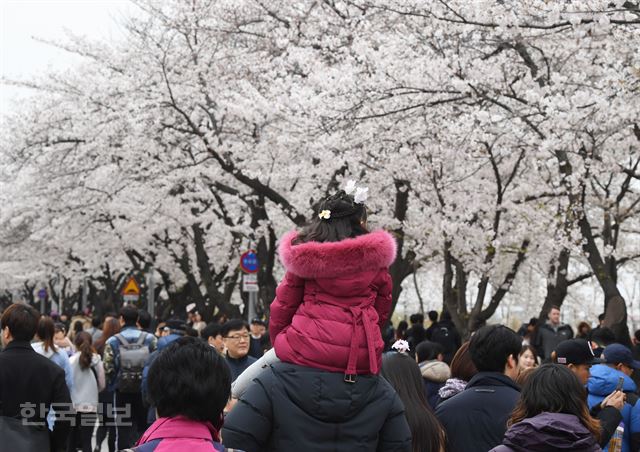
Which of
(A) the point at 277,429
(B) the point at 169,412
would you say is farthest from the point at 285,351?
(B) the point at 169,412

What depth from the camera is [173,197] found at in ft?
74.8

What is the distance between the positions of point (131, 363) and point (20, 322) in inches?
149

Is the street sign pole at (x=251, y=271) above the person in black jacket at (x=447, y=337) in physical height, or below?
above

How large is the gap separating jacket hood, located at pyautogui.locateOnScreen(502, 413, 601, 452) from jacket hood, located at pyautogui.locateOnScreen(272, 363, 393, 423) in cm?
72

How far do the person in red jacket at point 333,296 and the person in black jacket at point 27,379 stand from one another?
269 centimetres

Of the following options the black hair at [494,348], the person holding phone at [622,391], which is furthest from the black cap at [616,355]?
the black hair at [494,348]

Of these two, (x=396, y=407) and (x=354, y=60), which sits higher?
(x=354, y=60)

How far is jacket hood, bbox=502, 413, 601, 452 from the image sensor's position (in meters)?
3.76

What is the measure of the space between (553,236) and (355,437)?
451 inches

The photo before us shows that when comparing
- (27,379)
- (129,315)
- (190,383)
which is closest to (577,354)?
(190,383)

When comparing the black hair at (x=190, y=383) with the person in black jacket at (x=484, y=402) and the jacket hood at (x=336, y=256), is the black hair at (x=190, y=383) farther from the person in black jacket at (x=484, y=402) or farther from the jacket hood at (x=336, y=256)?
the person in black jacket at (x=484, y=402)

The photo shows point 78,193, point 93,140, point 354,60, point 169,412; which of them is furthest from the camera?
point 78,193

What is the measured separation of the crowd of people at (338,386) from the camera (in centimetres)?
324

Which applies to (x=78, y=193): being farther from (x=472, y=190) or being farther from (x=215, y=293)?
(x=472, y=190)
